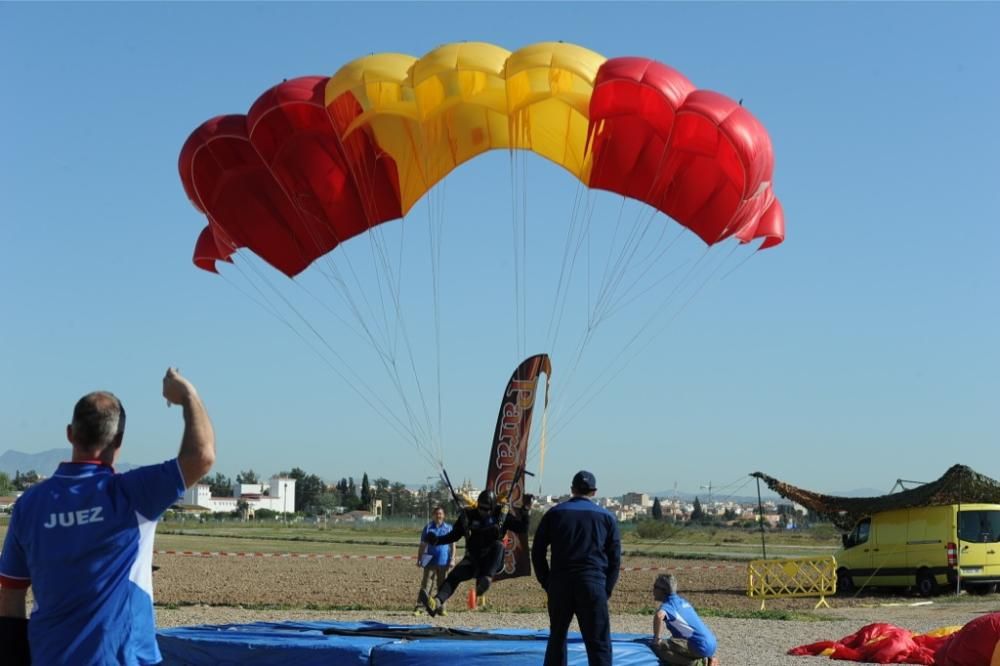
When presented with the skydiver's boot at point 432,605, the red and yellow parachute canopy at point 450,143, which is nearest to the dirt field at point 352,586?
the skydiver's boot at point 432,605

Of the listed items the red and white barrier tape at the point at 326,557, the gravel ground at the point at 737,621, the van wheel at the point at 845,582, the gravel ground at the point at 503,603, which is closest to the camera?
the gravel ground at the point at 737,621

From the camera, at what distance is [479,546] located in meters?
10.5

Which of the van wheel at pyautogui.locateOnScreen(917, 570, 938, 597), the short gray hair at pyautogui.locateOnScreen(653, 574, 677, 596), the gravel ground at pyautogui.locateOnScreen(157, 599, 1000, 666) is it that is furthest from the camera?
the van wheel at pyautogui.locateOnScreen(917, 570, 938, 597)

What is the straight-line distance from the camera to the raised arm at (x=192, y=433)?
3.56 meters

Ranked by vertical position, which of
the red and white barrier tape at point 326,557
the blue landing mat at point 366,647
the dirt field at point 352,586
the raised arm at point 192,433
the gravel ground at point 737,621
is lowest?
the red and white barrier tape at point 326,557

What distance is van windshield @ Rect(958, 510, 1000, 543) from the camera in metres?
18.1

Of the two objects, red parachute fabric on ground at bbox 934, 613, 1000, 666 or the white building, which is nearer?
red parachute fabric on ground at bbox 934, 613, 1000, 666

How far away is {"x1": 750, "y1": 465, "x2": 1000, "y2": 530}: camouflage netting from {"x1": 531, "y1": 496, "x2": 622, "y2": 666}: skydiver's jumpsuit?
1264 cm

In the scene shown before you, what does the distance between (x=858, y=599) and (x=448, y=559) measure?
6886 millimetres

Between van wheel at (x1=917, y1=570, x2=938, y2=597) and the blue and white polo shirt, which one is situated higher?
the blue and white polo shirt

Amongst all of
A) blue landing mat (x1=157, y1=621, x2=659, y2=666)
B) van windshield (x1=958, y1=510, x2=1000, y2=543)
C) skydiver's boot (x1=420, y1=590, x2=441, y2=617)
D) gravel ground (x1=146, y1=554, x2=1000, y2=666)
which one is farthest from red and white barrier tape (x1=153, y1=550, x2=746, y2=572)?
blue landing mat (x1=157, y1=621, x2=659, y2=666)

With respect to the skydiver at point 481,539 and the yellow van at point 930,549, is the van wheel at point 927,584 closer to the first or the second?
the yellow van at point 930,549

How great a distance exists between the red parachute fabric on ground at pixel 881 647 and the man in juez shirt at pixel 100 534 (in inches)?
316

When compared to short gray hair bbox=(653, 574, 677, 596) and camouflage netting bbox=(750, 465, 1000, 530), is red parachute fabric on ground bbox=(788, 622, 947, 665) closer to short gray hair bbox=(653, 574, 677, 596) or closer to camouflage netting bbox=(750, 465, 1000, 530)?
short gray hair bbox=(653, 574, 677, 596)
